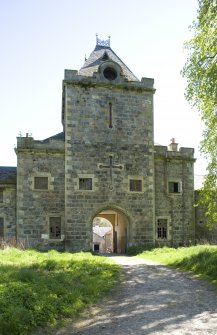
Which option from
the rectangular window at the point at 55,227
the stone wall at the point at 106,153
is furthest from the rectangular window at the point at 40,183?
the rectangular window at the point at 55,227

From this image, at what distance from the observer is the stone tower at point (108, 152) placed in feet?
69.6

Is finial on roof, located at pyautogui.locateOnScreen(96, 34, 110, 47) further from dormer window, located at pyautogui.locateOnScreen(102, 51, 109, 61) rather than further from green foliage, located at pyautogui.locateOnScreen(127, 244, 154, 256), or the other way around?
green foliage, located at pyautogui.locateOnScreen(127, 244, 154, 256)

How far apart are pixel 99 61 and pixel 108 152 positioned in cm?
633

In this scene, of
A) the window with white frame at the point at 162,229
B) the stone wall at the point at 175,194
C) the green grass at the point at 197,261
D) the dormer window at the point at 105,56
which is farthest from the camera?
the dormer window at the point at 105,56

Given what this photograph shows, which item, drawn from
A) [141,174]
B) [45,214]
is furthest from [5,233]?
[141,174]

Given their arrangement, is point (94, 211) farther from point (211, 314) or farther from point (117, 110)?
point (211, 314)

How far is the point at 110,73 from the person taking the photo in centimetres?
2305

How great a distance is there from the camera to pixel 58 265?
12.4m

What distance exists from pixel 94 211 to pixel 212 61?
38.7 ft

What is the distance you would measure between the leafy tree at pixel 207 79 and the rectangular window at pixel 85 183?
30.7 feet

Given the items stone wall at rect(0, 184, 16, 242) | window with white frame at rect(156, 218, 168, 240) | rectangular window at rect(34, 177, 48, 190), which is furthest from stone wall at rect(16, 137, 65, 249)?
window with white frame at rect(156, 218, 168, 240)

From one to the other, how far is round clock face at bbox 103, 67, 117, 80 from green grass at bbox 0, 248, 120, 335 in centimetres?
1399

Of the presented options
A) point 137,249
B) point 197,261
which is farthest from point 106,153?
point 197,261

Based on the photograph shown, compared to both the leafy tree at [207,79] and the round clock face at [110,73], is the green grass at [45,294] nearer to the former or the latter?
the leafy tree at [207,79]
